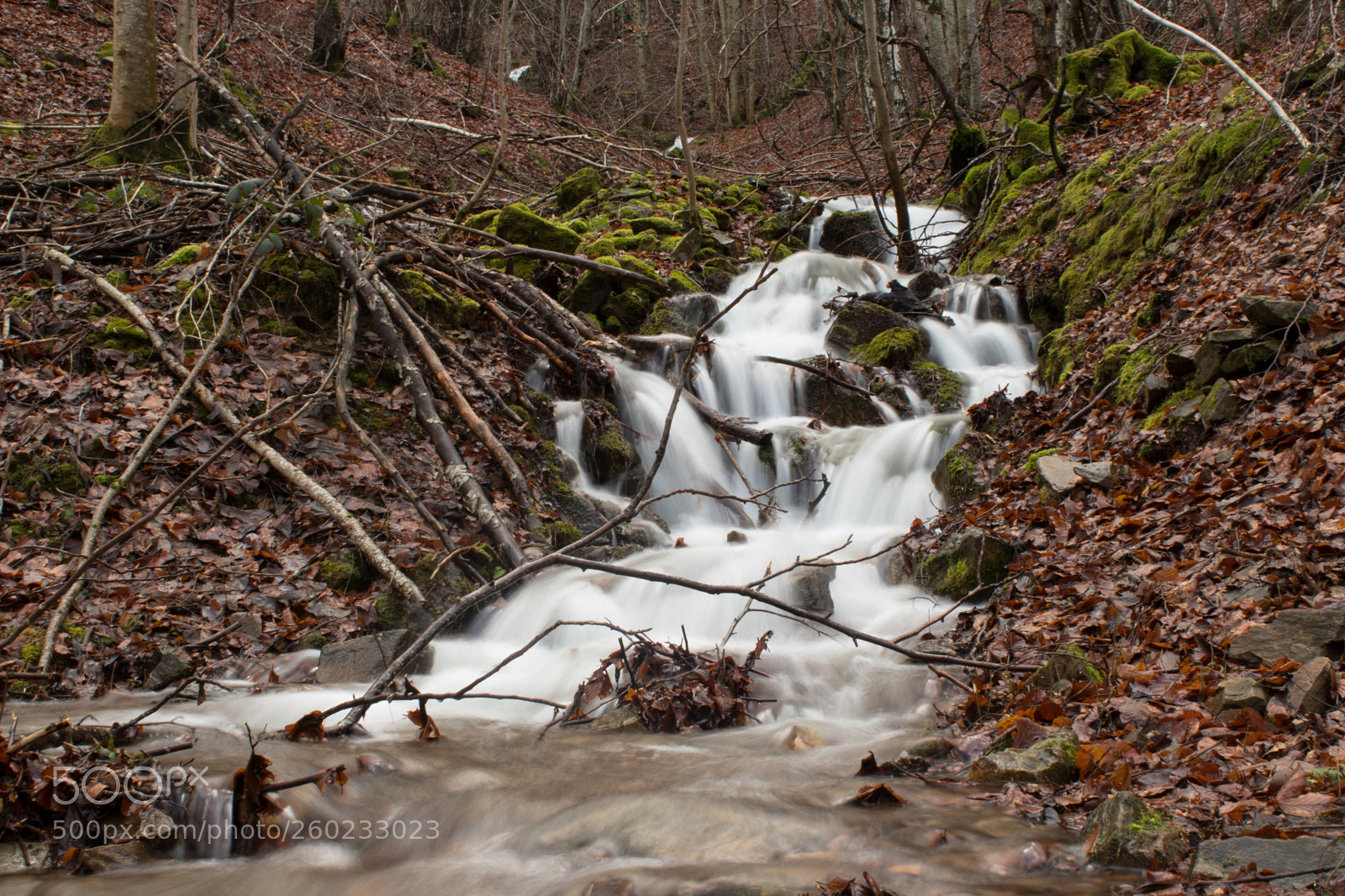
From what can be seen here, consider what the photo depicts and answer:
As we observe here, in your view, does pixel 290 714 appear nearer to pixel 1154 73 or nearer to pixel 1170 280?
pixel 1170 280

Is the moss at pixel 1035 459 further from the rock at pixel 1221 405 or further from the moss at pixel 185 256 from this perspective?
the moss at pixel 185 256

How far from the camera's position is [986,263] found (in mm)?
11789

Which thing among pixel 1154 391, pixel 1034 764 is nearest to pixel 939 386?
pixel 1154 391

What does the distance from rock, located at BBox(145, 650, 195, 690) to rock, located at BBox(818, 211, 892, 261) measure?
1184cm

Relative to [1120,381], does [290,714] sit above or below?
below

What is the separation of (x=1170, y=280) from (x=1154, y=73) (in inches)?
338

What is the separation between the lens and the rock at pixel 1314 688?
275cm

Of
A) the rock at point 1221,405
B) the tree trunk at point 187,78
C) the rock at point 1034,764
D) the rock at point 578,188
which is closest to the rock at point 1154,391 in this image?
the rock at point 1221,405

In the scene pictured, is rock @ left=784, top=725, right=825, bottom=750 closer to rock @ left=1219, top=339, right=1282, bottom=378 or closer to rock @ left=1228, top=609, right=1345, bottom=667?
rock @ left=1228, top=609, right=1345, bottom=667

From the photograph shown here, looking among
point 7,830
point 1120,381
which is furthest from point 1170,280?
point 7,830

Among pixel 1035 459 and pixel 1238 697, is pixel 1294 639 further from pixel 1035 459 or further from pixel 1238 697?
pixel 1035 459

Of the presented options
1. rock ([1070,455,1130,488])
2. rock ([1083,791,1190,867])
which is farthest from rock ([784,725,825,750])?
rock ([1070,455,1130,488])

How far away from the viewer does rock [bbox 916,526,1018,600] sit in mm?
5176
